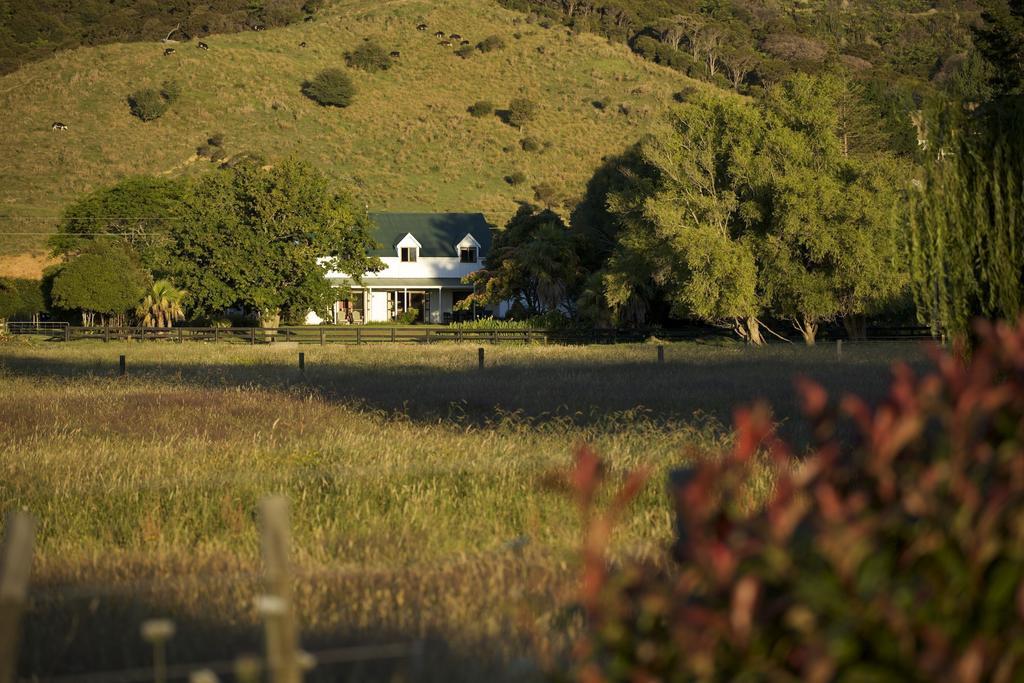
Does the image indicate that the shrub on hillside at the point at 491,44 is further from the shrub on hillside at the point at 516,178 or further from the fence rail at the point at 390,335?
the fence rail at the point at 390,335

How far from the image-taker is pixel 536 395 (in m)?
25.5

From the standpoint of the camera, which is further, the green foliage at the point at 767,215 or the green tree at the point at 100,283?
the green tree at the point at 100,283

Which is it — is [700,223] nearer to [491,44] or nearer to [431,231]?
[431,231]

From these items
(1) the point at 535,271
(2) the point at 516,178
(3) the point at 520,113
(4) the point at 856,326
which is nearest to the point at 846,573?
(4) the point at 856,326

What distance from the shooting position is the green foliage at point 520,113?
120 meters

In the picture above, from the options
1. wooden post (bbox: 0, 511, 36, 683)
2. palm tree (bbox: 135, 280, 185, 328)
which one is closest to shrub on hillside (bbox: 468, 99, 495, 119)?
palm tree (bbox: 135, 280, 185, 328)

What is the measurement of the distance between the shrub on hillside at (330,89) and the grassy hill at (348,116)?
42.0 inches

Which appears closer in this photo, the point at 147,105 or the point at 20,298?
the point at 20,298

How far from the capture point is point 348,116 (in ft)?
391

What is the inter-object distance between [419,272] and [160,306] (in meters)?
18.8

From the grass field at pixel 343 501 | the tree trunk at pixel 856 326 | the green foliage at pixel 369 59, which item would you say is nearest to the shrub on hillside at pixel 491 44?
the green foliage at pixel 369 59

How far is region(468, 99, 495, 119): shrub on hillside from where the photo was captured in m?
122

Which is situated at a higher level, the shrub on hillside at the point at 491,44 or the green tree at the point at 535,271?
the shrub on hillside at the point at 491,44

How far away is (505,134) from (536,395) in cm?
9454
